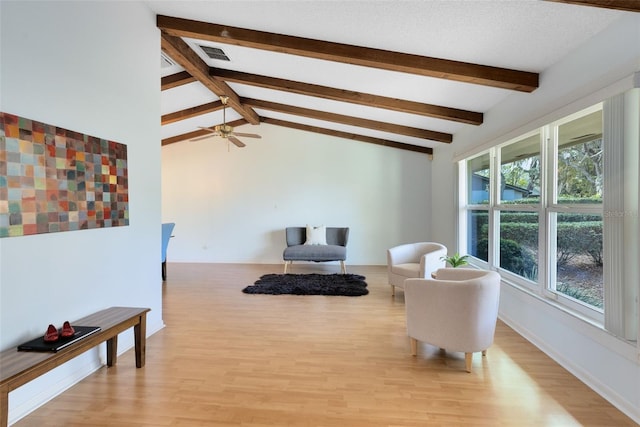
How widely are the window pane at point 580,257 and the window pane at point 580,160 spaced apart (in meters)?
0.18

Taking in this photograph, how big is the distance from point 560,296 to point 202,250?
645 centimetres

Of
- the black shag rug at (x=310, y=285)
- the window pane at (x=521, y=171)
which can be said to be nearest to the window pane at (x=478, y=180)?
the window pane at (x=521, y=171)

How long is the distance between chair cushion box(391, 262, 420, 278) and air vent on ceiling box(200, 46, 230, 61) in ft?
11.6

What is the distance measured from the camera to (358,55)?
312 cm

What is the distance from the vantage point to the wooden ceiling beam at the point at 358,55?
3002mm

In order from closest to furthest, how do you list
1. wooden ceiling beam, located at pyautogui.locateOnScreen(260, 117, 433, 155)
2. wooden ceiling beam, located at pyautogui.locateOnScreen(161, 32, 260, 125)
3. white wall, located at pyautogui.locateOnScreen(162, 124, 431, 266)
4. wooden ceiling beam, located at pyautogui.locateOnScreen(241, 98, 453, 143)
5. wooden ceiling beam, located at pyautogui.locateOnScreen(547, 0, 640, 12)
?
wooden ceiling beam, located at pyautogui.locateOnScreen(547, 0, 640, 12)
wooden ceiling beam, located at pyautogui.locateOnScreen(161, 32, 260, 125)
wooden ceiling beam, located at pyautogui.locateOnScreen(241, 98, 453, 143)
wooden ceiling beam, located at pyautogui.locateOnScreen(260, 117, 433, 155)
white wall, located at pyautogui.locateOnScreen(162, 124, 431, 266)

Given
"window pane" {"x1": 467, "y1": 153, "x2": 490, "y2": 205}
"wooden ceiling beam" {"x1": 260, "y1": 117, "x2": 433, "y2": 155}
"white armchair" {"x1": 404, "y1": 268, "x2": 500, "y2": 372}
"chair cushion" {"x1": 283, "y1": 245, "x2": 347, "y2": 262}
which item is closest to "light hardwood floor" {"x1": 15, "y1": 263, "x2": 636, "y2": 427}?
"white armchair" {"x1": 404, "y1": 268, "x2": 500, "y2": 372}

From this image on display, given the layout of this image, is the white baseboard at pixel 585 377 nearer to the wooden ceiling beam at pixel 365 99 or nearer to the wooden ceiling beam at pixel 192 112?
the wooden ceiling beam at pixel 365 99

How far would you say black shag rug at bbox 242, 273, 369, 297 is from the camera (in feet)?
15.8

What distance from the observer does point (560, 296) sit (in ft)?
9.39

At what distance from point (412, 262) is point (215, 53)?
3.87 metres

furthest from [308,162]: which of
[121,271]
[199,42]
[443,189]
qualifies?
[121,271]

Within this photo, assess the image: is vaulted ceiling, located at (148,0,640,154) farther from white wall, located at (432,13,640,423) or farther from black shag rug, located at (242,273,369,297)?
black shag rug, located at (242,273,369,297)

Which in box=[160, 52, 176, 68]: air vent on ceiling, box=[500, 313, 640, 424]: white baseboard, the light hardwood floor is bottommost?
the light hardwood floor
